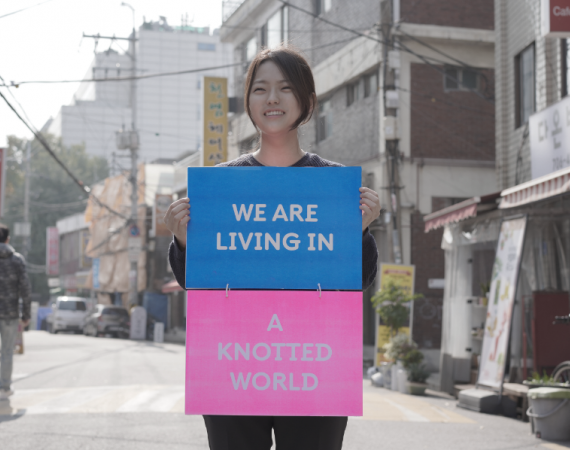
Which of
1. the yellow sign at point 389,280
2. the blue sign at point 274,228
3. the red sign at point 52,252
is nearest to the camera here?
the blue sign at point 274,228

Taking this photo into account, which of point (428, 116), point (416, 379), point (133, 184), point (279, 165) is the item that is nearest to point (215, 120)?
point (428, 116)

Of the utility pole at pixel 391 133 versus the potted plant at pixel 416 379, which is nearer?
the potted plant at pixel 416 379

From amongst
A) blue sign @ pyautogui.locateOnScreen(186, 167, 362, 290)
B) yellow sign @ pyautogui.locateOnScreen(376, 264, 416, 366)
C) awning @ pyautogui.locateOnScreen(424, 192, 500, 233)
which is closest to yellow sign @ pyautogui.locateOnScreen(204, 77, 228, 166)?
yellow sign @ pyautogui.locateOnScreen(376, 264, 416, 366)

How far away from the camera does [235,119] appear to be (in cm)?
3425

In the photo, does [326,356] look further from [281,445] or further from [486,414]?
[486,414]

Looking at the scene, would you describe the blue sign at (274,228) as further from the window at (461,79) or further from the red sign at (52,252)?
the red sign at (52,252)

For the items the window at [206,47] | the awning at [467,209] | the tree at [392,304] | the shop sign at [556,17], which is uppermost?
the window at [206,47]

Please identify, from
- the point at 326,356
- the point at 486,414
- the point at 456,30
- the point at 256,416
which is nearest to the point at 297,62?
the point at 326,356

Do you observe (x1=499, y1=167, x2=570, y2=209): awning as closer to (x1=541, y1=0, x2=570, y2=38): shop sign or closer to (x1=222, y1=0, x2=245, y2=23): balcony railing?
(x1=541, y1=0, x2=570, y2=38): shop sign

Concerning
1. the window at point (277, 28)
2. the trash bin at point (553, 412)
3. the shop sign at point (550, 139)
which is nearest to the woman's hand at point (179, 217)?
the trash bin at point (553, 412)

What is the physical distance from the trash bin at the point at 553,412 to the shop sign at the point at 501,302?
8.76 feet

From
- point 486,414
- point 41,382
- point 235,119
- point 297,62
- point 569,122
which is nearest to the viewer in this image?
point 297,62

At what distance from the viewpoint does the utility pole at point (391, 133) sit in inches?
747

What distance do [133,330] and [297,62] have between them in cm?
3472
